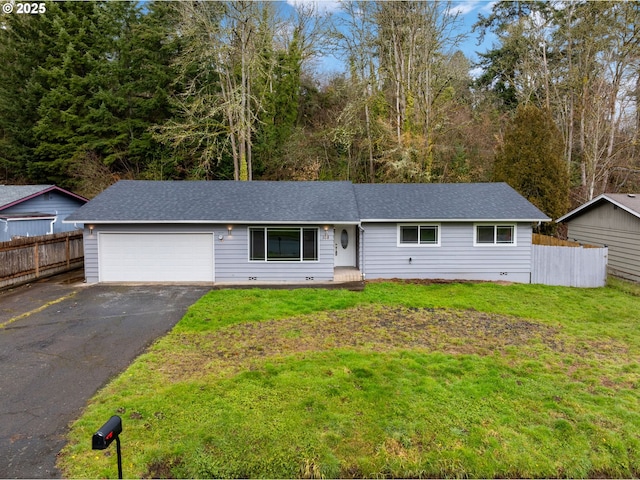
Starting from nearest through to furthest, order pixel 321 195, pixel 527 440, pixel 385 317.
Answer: pixel 527 440 → pixel 385 317 → pixel 321 195

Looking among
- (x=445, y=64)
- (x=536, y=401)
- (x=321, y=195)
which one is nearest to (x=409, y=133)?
(x=445, y=64)

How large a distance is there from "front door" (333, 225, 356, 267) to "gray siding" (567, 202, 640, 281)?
9.41m

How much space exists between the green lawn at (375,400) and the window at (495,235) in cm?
424

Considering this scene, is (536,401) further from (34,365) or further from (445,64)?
(445,64)

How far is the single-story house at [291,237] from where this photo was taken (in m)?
11.9

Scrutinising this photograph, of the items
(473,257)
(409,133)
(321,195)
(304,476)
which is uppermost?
(409,133)

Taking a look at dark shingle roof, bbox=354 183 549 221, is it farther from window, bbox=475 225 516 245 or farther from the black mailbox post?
the black mailbox post

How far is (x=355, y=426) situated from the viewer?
4461mm

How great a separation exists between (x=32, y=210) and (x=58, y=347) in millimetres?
10726

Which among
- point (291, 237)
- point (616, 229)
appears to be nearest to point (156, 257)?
point (291, 237)

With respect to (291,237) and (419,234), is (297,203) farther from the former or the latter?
(419,234)

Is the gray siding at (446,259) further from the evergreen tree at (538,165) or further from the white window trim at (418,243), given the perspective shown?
the evergreen tree at (538,165)

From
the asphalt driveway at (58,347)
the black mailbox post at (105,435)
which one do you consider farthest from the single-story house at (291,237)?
the black mailbox post at (105,435)

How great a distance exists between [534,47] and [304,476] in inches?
973
